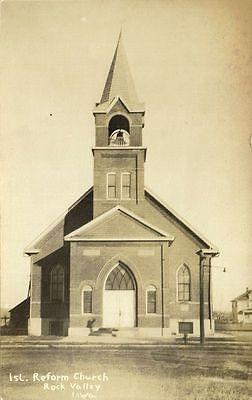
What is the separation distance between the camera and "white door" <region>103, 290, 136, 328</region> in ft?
72.8

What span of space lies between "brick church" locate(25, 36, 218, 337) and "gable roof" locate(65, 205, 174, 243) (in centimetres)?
4

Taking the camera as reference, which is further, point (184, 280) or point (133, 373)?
point (184, 280)

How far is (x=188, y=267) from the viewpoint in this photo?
957 inches

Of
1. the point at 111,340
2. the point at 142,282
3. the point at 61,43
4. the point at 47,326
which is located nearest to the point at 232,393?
the point at 111,340

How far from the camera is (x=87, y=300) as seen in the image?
888 inches

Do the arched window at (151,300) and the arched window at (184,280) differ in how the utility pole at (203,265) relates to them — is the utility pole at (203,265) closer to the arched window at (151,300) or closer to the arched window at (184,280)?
the arched window at (184,280)

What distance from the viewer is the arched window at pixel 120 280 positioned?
22.9 m

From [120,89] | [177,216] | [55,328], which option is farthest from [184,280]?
[120,89]

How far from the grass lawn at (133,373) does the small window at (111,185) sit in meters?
7.80

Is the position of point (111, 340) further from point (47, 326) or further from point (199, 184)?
point (199, 184)

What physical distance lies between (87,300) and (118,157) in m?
6.12

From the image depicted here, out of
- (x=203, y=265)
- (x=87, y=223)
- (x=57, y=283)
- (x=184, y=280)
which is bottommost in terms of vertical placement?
(x=57, y=283)

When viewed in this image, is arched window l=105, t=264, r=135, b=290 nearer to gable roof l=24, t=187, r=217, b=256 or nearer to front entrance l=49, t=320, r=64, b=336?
gable roof l=24, t=187, r=217, b=256

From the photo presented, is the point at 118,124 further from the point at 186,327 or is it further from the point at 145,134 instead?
the point at 186,327
